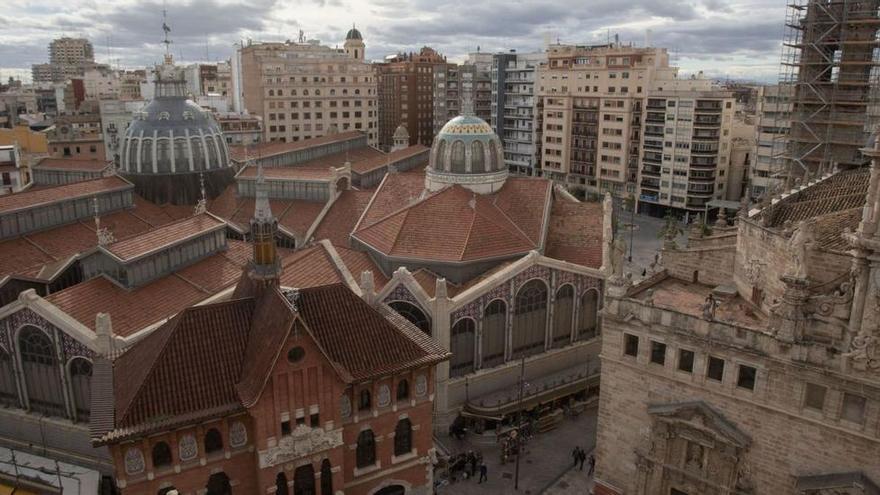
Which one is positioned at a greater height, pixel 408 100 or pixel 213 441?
pixel 408 100

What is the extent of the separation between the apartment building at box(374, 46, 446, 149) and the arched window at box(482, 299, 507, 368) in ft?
344

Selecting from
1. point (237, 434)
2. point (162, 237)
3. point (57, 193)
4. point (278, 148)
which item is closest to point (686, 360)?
point (237, 434)

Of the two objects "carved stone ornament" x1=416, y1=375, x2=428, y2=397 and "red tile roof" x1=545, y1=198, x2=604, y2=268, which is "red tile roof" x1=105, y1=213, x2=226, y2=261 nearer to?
"carved stone ornament" x1=416, y1=375, x2=428, y2=397

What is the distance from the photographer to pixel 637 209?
101125mm

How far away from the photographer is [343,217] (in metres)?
57.1

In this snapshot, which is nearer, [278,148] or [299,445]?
[299,445]

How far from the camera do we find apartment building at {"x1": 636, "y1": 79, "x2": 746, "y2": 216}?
89.7 m

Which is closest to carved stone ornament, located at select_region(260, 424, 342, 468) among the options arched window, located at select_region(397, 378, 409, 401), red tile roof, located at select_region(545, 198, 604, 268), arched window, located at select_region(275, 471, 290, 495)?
arched window, located at select_region(275, 471, 290, 495)

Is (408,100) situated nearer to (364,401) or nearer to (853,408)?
(364,401)

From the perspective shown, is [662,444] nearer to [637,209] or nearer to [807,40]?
[807,40]

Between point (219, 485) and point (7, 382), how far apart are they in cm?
1710

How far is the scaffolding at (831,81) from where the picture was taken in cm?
6256

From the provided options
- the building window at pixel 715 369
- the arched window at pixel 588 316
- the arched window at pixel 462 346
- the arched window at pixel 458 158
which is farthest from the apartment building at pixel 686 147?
the building window at pixel 715 369

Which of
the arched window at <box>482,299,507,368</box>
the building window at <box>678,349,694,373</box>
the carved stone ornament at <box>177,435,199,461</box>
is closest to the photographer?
the carved stone ornament at <box>177,435,199,461</box>
